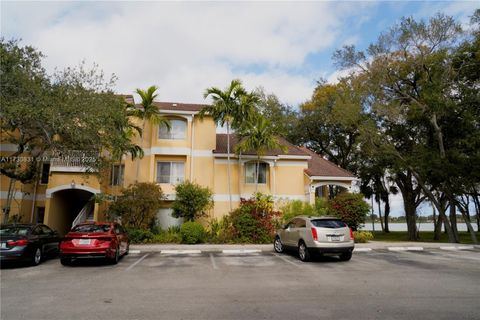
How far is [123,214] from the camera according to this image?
64.7 ft

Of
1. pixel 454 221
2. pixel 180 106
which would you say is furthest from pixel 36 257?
pixel 454 221

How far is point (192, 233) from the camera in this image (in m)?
19.1

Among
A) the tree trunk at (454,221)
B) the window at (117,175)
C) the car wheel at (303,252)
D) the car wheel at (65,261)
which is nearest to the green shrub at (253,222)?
the car wheel at (303,252)

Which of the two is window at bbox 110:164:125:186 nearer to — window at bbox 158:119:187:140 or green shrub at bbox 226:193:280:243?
window at bbox 158:119:187:140

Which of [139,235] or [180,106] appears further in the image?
[180,106]

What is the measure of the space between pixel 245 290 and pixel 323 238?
514 centimetres

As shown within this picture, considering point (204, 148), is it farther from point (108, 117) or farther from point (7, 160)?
point (7, 160)

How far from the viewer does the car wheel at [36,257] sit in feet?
38.4

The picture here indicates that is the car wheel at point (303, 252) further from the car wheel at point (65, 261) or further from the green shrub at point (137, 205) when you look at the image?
the green shrub at point (137, 205)

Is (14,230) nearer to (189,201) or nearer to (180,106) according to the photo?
(189,201)

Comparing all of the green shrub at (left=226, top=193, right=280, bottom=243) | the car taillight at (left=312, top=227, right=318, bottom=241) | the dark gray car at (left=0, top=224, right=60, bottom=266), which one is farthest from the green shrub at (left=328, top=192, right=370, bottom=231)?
the dark gray car at (left=0, top=224, right=60, bottom=266)

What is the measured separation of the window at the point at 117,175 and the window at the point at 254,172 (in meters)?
8.81

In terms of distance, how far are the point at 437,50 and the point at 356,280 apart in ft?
75.2

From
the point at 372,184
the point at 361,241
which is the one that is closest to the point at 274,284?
the point at 361,241
